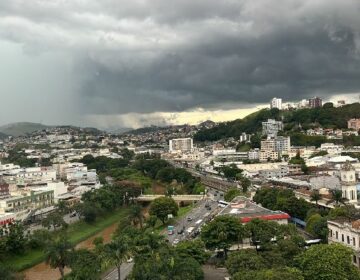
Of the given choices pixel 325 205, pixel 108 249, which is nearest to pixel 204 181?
pixel 325 205

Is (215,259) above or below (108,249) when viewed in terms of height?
below

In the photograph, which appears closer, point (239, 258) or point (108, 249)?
point (239, 258)

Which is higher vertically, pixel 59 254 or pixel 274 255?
pixel 274 255

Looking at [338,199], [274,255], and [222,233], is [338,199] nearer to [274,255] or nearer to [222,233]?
[222,233]

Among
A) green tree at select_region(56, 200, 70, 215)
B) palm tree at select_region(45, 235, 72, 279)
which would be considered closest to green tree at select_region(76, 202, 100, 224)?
green tree at select_region(56, 200, 70, 215)

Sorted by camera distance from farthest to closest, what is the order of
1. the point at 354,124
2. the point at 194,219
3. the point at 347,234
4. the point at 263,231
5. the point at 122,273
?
1. the point at 354,124
2. the point at 194,219
3. the point at 122,273
4. the point at 263,231
5. the point at 347,234

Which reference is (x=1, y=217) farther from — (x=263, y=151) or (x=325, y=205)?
(x=263, y=151)

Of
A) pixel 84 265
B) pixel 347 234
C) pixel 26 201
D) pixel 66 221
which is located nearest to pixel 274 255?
pixel 347 234

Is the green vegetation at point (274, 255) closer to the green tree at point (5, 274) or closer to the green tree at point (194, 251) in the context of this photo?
the green tree at point (194, 251)
